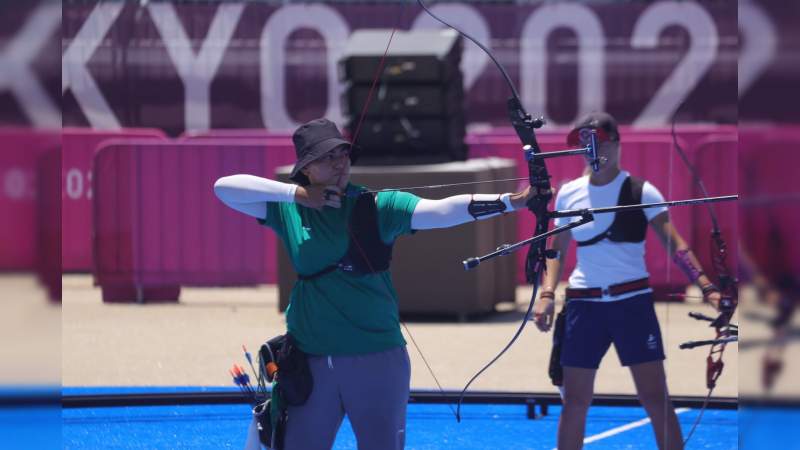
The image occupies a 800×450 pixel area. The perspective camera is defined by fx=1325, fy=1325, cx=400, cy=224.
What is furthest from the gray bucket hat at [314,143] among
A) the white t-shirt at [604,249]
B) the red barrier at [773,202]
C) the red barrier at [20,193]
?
the red barrier at [773,202]

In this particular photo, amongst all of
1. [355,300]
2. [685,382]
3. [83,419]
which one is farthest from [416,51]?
[355,300]

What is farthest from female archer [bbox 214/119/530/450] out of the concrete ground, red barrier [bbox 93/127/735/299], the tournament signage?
the tournament signage

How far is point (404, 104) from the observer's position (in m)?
12.2

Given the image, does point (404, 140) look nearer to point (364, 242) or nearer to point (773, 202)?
point (364, 242)

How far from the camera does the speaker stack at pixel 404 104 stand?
12156mm

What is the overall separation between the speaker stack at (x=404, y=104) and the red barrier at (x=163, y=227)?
2659mm

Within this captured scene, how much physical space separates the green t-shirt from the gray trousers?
5 cm

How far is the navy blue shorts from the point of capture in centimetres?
586

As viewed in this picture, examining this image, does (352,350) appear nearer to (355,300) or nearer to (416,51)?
(355,300)

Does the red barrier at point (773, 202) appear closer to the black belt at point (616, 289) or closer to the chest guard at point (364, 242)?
the chest guard at point (364, 242)

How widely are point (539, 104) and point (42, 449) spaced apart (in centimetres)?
2057

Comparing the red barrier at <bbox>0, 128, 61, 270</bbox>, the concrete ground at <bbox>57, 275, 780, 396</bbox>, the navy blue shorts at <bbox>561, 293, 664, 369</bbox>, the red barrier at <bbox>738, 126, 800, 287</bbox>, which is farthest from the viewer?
the concrete ground at <bbox>57, 275, 780, 396</bbox>

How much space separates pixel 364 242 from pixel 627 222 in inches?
72.0

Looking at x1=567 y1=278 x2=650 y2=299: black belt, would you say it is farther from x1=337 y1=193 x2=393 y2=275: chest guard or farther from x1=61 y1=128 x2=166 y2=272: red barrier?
x1=61 y1=128 x2=166 y2=272: red barrier
